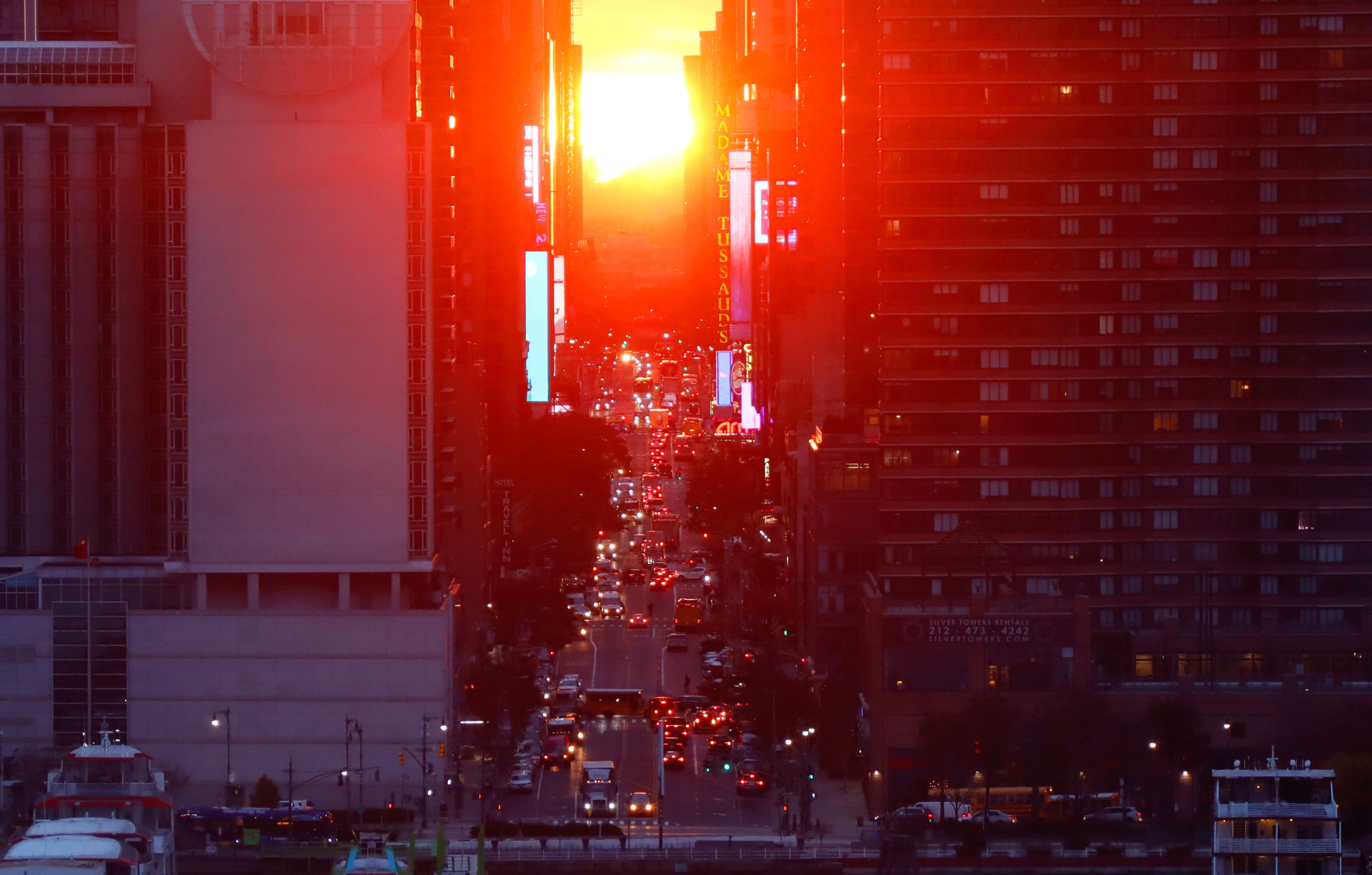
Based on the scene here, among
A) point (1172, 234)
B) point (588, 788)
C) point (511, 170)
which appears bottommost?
point (588, 788)

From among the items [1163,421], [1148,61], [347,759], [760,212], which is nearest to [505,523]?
[347,759]

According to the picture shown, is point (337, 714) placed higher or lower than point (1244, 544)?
lower

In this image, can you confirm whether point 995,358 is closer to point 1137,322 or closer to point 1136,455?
point 1137,322

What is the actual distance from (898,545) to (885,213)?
34.8 feet

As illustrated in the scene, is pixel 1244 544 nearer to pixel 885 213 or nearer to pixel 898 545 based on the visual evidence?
pixel 898 545

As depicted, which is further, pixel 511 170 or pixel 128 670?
pixel 511 170

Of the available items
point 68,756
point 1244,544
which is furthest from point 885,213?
point 68,756

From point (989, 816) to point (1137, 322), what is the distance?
18103 millimetres

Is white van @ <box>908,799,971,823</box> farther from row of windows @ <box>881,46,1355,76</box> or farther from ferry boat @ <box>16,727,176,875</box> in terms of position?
row of windows @ <box>881,46,1355,76</box>

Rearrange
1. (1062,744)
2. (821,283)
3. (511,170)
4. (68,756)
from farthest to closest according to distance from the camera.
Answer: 1. (511,170)
2. (821,283)
3. (1062,744)
4. (68,756)

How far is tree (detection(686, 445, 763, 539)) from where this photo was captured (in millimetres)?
124750

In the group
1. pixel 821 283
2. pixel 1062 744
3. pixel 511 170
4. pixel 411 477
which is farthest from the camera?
pixel 511 170

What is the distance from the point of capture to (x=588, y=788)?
2653 inches

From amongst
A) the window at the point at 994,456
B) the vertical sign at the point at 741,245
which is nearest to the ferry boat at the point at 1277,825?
the window at the point at 994,456
